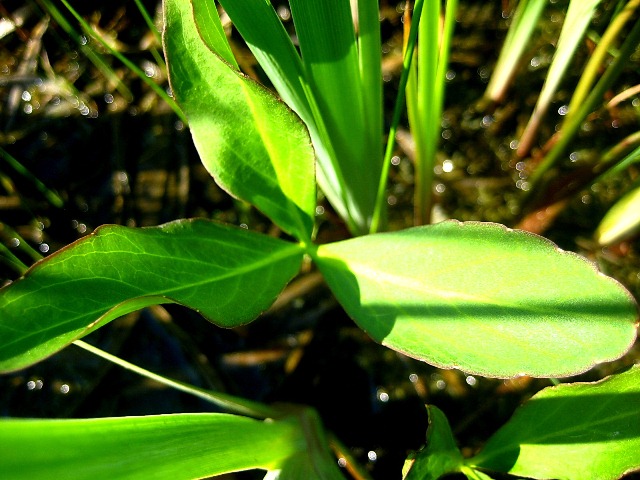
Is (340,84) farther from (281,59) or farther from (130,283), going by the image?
(130,283)

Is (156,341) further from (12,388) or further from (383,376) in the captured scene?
(383,376)

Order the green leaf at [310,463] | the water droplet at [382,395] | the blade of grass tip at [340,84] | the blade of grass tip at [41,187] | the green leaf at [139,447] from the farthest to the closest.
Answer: the blade of grass tip at [41,187], the water droplet at [382,395], the green leaf at [310,463], the blade of grass tip at [340,84], the green leaf at [139,447]

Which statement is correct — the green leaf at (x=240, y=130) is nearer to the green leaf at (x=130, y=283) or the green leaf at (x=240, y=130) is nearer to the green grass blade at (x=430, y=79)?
the green leaf at (x=130, y=283)

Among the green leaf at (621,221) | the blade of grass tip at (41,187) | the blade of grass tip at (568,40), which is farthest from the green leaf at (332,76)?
the blade of grass tip at (41,187)

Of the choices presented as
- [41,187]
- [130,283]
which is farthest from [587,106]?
[41,187]

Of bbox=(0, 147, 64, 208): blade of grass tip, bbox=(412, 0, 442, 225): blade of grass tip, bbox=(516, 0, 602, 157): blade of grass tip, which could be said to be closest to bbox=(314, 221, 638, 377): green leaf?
bbox=(412, 0, 442, 225): blade of grass tip

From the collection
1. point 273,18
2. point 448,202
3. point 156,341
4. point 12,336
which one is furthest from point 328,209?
point 12,336
